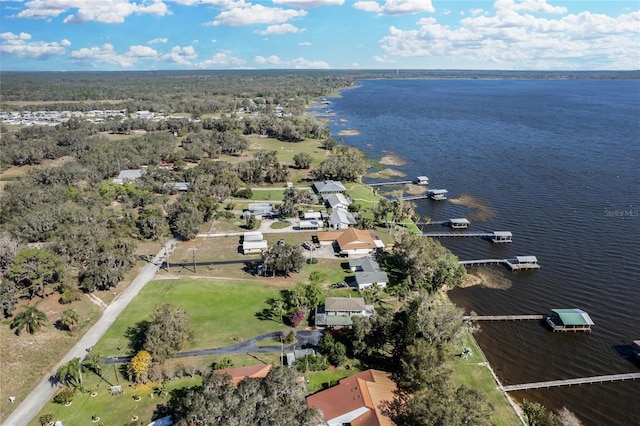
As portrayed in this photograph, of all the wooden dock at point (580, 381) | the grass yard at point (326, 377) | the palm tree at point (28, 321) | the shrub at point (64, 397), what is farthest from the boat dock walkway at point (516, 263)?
the palm tree at point (28, 321)

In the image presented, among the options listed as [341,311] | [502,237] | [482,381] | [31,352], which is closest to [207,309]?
[341,311]

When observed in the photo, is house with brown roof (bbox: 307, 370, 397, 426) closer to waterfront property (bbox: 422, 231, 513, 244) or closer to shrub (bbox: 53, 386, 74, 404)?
shrub (bbox: 53, 386, 74, 404)

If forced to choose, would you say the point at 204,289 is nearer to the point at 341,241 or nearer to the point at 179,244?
the point at 179,244

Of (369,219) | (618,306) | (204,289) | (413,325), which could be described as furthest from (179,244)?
(618,306)

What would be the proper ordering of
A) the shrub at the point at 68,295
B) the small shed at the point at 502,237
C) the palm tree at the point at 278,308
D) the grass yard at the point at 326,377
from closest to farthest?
the grass yard at the point at 326,377
the palm tree at the point at 278,308
the shrub at the point at 68,295
the small shed at the point at 502,237

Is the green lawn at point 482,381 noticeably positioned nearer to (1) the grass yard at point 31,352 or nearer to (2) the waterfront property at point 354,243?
(2) the waterfront property at point 354,243

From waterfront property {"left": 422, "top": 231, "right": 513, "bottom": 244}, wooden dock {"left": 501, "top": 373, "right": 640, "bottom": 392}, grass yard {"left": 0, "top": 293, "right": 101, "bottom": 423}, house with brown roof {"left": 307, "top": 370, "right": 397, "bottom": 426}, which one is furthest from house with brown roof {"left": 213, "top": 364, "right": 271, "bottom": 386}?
waterfront property {"left": 422, "top": 231, "right": 513, "bottom": 244}
